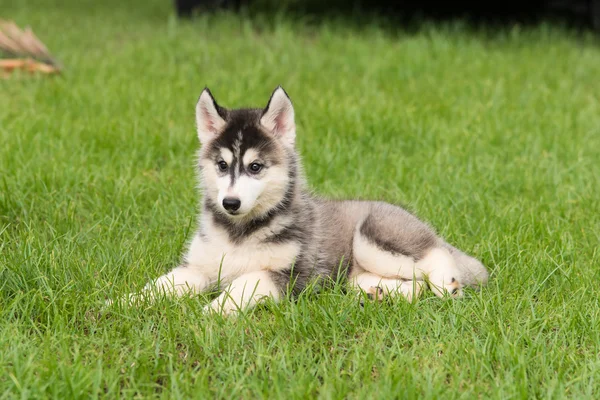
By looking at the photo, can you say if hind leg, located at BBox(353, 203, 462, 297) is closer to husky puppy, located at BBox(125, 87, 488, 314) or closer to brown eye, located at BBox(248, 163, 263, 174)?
husky puppy, located at BBox(125, 87, 488, 314)

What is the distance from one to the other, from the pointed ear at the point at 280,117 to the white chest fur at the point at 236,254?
0.53 meters

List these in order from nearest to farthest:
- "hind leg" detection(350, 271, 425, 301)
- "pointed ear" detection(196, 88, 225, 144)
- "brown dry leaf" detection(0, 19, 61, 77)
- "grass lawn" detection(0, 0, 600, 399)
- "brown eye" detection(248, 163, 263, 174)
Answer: "grass lawn" detection(0, 0, 600, 399) → "hind leg" detection(350, 271, 425, 301) → "brown eye" detection(248, 163, 263, 174) → "pointed ear" detection(196, 88, 225, 144) → "brown dry leaf" detection(0, 19, 61, 77)

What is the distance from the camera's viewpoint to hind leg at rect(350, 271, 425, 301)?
13.6ft

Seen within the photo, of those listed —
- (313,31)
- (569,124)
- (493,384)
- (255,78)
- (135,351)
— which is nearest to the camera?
(493,384)

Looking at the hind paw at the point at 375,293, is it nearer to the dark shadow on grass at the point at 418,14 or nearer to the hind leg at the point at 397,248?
the hind leg at the point at 397,248

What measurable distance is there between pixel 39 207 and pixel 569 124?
16.5 feet

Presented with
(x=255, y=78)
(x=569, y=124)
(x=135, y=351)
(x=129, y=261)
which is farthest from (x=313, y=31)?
(x=135, y=351)

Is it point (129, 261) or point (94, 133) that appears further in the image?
point (94, 133)

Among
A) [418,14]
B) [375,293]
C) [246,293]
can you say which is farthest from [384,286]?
[418,14]

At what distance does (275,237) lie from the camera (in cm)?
433

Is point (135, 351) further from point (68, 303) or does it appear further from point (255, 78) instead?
point (255, 78)

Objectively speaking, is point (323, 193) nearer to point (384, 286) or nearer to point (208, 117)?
point (208, 117)

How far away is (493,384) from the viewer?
3344 mm

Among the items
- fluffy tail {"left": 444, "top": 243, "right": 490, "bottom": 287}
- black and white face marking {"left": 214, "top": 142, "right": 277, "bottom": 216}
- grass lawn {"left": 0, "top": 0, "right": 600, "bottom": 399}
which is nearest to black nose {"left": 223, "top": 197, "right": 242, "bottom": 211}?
black and white face marking {"left": 214, "top": 142, "right": 277, "bottom": 216}
